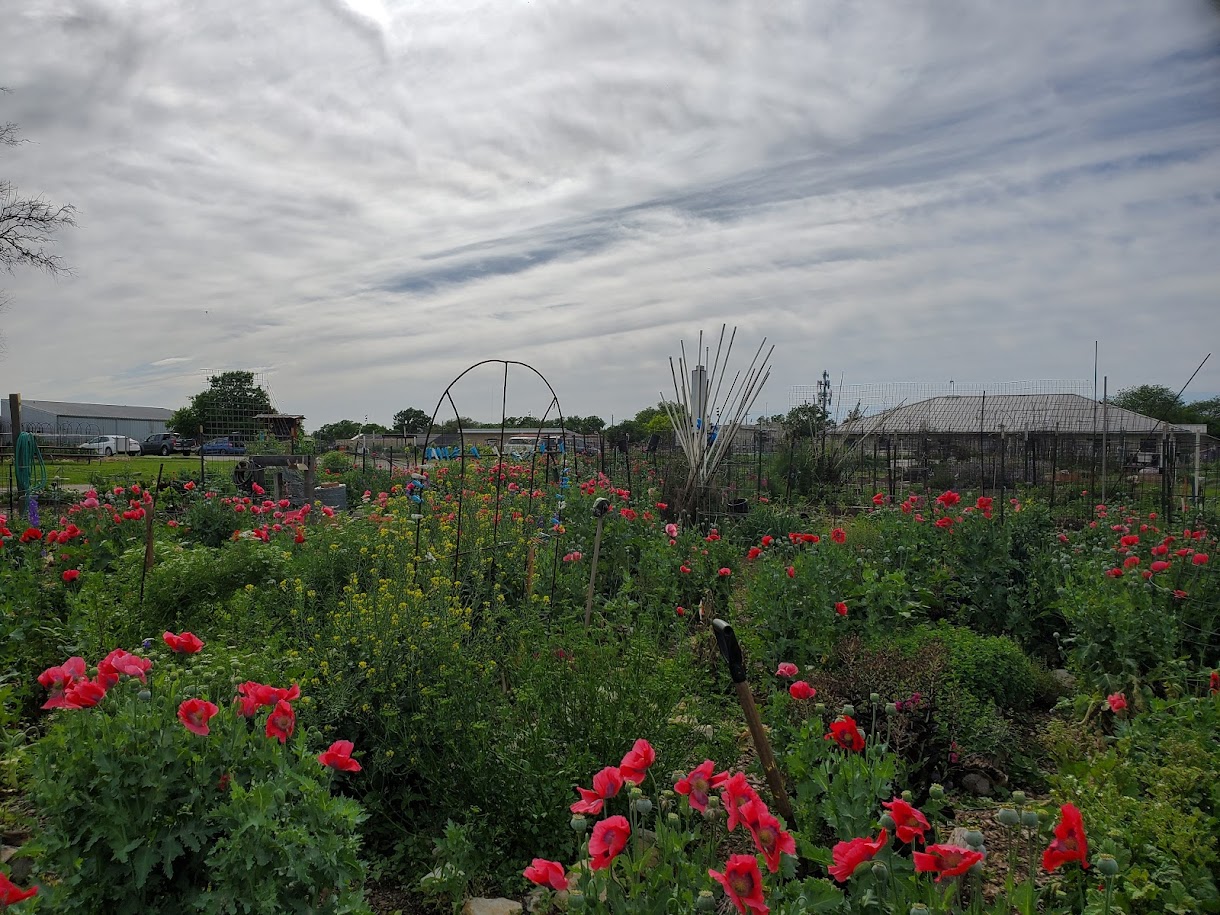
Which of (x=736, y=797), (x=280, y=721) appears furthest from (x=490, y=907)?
(x=736, y=797)

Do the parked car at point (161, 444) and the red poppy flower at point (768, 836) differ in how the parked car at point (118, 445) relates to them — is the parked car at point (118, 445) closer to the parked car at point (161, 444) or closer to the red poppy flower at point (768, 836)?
the parked car at point (161, 444)

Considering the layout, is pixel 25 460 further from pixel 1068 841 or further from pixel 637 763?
pixel 1068 841

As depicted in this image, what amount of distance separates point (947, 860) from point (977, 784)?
1754 mm

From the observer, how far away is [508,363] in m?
4.40

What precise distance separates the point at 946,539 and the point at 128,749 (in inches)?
187

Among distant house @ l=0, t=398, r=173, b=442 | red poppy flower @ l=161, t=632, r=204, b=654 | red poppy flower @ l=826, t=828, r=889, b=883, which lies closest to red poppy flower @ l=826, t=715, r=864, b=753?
red poppy flower @ l=826, t=828, r=889, b=883

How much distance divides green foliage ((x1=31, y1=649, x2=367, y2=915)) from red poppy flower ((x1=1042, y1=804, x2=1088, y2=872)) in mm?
1435

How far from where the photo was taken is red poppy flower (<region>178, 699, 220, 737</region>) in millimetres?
1735

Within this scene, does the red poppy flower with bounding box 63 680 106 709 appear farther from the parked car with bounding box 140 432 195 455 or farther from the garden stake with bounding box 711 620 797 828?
the parked car with bounding box 140 432 195 455

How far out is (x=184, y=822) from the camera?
69.9 inches

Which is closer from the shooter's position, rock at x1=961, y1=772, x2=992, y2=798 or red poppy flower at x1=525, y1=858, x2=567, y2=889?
red poppy flower at x1=525, y1=858, x2=567, y2=889

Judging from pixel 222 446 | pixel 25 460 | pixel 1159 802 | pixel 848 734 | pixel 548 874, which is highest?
pixel 222 446

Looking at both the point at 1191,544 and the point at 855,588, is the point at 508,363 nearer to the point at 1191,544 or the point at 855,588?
the point at 855,588

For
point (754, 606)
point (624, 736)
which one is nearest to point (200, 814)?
point (624, 736)
